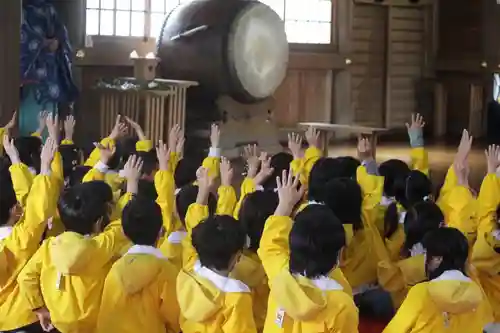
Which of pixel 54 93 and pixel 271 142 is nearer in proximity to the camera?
pixel 54 93

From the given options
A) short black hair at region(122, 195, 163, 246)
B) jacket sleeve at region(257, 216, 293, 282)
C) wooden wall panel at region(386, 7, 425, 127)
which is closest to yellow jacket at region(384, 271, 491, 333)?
jacket sleeve at region(257, 216, 293, 282)

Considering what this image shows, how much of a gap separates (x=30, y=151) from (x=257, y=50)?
3.37 m

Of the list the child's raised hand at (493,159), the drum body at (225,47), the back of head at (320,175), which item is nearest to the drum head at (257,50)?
the drum body at (225,47)

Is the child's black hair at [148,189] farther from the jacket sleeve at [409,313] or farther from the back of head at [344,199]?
the jacket sleeve at [409,313]

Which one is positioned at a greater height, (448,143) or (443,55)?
(443,55)

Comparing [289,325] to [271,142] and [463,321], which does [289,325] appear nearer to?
[463,321]

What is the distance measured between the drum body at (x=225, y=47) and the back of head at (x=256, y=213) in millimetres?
4187

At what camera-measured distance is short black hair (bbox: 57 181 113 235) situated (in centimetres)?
252

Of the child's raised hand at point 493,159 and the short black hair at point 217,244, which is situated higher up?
the child's raised hand at point 493,159

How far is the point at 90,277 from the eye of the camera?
2.49 metres

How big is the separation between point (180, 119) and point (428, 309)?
4.48m

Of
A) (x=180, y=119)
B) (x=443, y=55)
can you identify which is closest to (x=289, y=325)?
(x=180, y=119)

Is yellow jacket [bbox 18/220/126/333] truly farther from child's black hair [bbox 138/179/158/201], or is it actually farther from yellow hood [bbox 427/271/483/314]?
yellow hood [bbox 427/271/483/314]

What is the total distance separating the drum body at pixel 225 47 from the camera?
22.4ft
